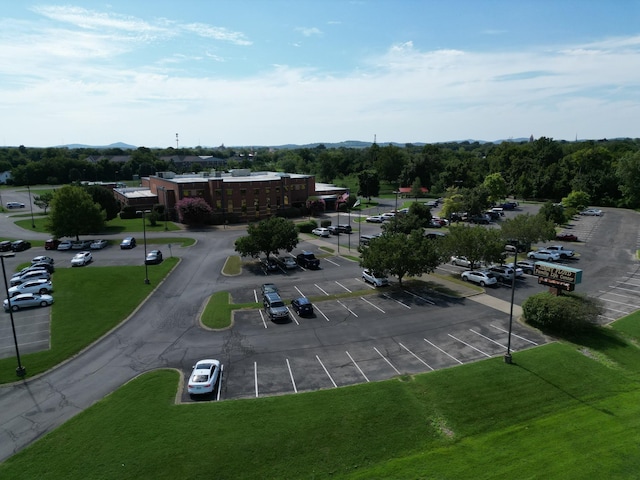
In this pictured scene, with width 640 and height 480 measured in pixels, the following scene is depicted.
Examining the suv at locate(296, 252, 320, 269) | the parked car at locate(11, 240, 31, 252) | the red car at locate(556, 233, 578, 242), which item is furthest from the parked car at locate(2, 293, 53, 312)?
the red car at locate(556, 233, 578, 242)

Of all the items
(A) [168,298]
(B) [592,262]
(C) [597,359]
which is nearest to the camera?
(C) [597,359]

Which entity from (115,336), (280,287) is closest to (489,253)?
(280,287)

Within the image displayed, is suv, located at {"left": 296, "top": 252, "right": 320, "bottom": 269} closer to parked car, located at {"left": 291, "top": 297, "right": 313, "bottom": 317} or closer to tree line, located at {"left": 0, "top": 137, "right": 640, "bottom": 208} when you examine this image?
parked car, located at {"left": 291, "top": 297, "right": 313, "bottom": 317}

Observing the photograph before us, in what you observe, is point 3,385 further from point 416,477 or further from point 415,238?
point 415,238

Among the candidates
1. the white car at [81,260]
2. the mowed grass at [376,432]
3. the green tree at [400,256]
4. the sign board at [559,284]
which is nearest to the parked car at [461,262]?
the green tree at [400,256]

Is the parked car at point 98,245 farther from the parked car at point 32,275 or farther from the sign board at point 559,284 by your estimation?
the sign board at point 559,284

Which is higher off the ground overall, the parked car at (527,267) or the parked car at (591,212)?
the parked car at (591,212)
